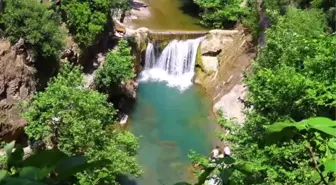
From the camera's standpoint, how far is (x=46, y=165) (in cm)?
188

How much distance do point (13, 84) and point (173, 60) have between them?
34.7 ft

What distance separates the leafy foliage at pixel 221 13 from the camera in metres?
28.2

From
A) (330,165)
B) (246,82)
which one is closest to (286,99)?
(246,82)

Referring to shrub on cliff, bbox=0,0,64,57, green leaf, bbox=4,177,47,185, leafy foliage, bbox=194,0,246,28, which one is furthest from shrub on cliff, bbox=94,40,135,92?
green leaf, bbox=4,177,47,185

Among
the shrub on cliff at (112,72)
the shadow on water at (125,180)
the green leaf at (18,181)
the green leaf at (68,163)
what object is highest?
the green leaf at (18,181)

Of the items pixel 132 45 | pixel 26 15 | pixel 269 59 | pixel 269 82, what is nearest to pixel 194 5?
pixel 132 45

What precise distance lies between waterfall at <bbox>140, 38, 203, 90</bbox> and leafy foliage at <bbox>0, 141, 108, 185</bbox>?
24708mm

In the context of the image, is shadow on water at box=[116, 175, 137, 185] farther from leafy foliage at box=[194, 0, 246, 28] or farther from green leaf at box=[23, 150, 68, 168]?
green leaf at box=[23, 150, 68, 168]

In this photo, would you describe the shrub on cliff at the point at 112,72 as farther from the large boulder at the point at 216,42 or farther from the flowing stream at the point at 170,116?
the large boulder at the point at 216,42

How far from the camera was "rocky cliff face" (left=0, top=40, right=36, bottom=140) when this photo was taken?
17.8m

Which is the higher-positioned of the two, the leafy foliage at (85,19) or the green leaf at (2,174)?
the green leaf at (2,174)

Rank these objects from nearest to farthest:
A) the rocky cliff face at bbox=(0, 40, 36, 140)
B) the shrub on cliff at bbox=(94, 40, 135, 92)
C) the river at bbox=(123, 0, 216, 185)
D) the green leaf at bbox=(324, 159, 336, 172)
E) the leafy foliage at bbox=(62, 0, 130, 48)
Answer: the green leaf at bbox=(324, 159, 336, 172) < the rocky cliff face at bbox=(0, 40, 36, 140) < the river at bbox=(123, 0, 216, 185) < the shrub on cliff at bbox=(94, 40, 135, 92) < the leafy foliage at bbox=(62, 0, 130, 48)

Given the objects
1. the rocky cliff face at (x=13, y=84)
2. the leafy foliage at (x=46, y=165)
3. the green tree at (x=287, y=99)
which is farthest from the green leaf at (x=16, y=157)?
the rocky cliff face at (x=13, y=84)

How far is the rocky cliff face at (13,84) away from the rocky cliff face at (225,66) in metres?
8.23
